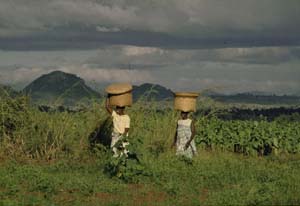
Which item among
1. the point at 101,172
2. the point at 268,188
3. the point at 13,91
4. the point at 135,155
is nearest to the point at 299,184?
the point at 268,188

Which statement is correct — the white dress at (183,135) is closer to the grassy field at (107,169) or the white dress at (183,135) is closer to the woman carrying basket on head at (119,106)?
the grassy field at (107,169)

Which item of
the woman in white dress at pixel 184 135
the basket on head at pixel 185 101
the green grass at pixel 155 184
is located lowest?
the green grass at pixel 155 184

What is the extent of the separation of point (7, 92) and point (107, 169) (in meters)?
4.35

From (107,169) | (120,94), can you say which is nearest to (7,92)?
→ (120,94)

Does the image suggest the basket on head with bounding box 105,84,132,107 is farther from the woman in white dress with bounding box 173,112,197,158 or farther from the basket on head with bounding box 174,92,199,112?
the woman in white dress with bounding box 173,112,197,158

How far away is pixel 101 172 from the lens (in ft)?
40.0

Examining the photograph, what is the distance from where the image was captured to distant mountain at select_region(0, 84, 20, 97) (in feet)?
48.8

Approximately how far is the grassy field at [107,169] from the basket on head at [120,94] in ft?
3.29

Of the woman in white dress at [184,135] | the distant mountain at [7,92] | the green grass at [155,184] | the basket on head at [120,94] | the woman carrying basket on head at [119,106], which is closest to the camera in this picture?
the green grass at [155,184]

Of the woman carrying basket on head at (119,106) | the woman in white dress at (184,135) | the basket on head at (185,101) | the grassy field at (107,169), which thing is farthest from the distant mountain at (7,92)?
the woman in white dress at (184,135)

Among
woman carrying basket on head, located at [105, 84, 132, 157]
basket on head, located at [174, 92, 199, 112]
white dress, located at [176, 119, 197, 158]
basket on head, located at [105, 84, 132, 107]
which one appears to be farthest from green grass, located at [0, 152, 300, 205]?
basket on head, located at [105, 84, 132, 107]

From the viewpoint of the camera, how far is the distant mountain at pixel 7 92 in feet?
48.8

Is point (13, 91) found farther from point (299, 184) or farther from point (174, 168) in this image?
point (299, 184)

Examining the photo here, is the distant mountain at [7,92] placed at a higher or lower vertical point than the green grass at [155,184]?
higher
